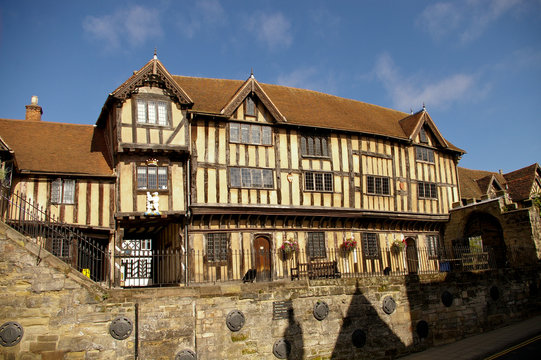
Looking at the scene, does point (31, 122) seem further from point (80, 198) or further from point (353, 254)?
point (353, 254)

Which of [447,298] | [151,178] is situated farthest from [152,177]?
[447,298]

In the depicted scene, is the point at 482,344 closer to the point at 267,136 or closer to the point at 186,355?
the point at 186,355

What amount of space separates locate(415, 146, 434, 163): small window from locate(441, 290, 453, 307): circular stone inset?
33.3 feet

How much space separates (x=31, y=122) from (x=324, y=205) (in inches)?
554

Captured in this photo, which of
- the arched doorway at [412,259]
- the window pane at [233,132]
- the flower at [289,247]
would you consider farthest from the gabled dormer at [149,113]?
the arched doorway at [412,259]

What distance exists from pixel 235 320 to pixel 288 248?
24.1 ft

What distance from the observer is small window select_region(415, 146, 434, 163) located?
26067mm

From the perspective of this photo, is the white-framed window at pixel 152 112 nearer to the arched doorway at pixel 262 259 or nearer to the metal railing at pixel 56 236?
the metal railing at pixel 56 236

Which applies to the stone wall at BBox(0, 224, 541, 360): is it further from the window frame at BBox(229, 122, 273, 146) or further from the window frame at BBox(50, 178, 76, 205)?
the window frame at BBox(229, 122, 273, 146)

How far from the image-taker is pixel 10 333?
11352mm

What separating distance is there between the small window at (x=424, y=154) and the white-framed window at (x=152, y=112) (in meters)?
14.3

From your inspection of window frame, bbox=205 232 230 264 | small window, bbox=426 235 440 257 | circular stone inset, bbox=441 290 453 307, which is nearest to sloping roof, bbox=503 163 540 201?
small window, bbox=426 235 440 257

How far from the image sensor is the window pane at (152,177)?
18.9 meters

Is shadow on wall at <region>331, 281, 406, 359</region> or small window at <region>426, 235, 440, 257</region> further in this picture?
small window at <region>426, 235, 440, 257</region>
